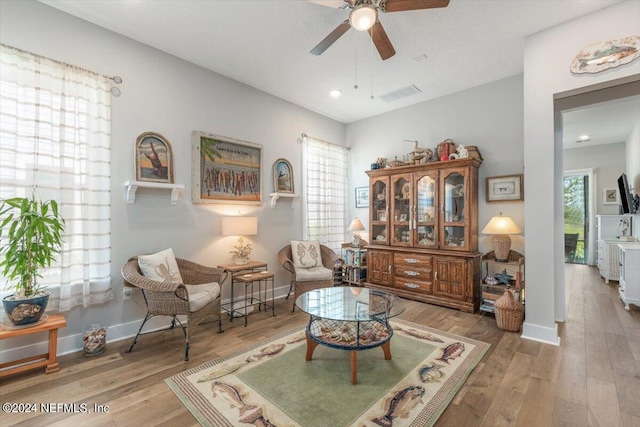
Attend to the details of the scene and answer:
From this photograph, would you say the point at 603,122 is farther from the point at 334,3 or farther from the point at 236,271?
the point at 236,271

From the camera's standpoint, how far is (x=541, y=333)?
282 centimetres

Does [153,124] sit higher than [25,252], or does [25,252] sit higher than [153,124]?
[153,124]

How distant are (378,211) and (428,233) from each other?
0.94 meters

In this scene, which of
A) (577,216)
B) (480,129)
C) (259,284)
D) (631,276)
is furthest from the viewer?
(577,216)

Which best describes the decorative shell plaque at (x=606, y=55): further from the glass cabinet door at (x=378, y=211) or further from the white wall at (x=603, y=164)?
the white wall at (x=603, y=164)

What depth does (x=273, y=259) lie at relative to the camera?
4.34 meters

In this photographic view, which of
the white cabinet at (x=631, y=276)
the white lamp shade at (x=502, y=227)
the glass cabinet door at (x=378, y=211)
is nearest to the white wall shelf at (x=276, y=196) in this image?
the glass cabinet door at (x=378, y=211)

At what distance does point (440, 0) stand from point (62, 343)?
414 cm

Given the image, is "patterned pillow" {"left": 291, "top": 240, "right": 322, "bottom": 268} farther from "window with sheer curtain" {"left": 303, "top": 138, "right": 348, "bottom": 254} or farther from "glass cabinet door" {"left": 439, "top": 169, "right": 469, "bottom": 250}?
"glass cabinet door" {"left": 439, "top": 169, "right": 469, "bottom": 250}

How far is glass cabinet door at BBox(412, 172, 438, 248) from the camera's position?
4.11 meters

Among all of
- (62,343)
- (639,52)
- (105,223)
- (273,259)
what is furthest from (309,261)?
(639,52)

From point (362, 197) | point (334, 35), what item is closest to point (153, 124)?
point (334, 35)

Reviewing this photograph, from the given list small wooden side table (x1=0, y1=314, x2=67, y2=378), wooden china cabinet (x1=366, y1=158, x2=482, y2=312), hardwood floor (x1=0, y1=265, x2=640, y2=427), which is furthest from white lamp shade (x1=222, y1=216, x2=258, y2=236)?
wooden china cabinet (x1=366, y1=158, x2=482, y2=312)

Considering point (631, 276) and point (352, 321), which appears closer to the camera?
point (352, 321)
